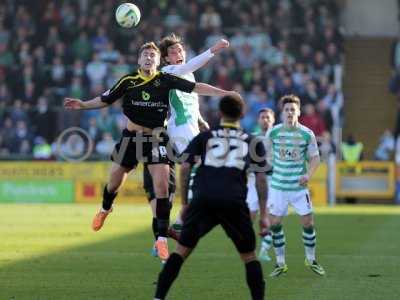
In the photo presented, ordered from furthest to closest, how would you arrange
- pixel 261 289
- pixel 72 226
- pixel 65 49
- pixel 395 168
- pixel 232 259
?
pixel 65 49, pixel 395 168, pixel 72 226, pixel 232 259, pixel 261 289

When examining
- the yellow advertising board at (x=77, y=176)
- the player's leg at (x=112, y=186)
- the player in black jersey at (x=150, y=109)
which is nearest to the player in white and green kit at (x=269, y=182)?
the player in black jersey at (x=150, y=109)

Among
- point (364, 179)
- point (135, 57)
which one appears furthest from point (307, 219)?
point (135, 57)

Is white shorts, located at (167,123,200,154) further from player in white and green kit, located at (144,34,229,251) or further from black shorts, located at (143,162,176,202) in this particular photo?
black shorts, located at (143,162,176,202)

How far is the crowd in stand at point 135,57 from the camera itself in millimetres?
30469

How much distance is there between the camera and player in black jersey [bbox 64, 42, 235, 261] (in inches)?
499

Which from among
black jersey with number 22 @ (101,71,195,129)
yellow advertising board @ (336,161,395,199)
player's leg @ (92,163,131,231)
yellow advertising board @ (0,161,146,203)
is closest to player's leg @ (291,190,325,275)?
black jersey with number 22 @ (101,71,195,129)

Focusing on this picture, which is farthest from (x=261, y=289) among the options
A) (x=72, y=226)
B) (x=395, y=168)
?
(x=395, y=168)

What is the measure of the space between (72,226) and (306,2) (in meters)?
15.6

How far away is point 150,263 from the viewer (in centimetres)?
1412

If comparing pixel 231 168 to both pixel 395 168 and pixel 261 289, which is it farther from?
pixel 395 168

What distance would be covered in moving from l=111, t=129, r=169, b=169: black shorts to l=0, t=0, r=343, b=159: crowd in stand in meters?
16.6

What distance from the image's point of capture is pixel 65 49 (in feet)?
109

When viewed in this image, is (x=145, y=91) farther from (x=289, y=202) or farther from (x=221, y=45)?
(x=289, y=202)

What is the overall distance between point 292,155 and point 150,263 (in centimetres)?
233
